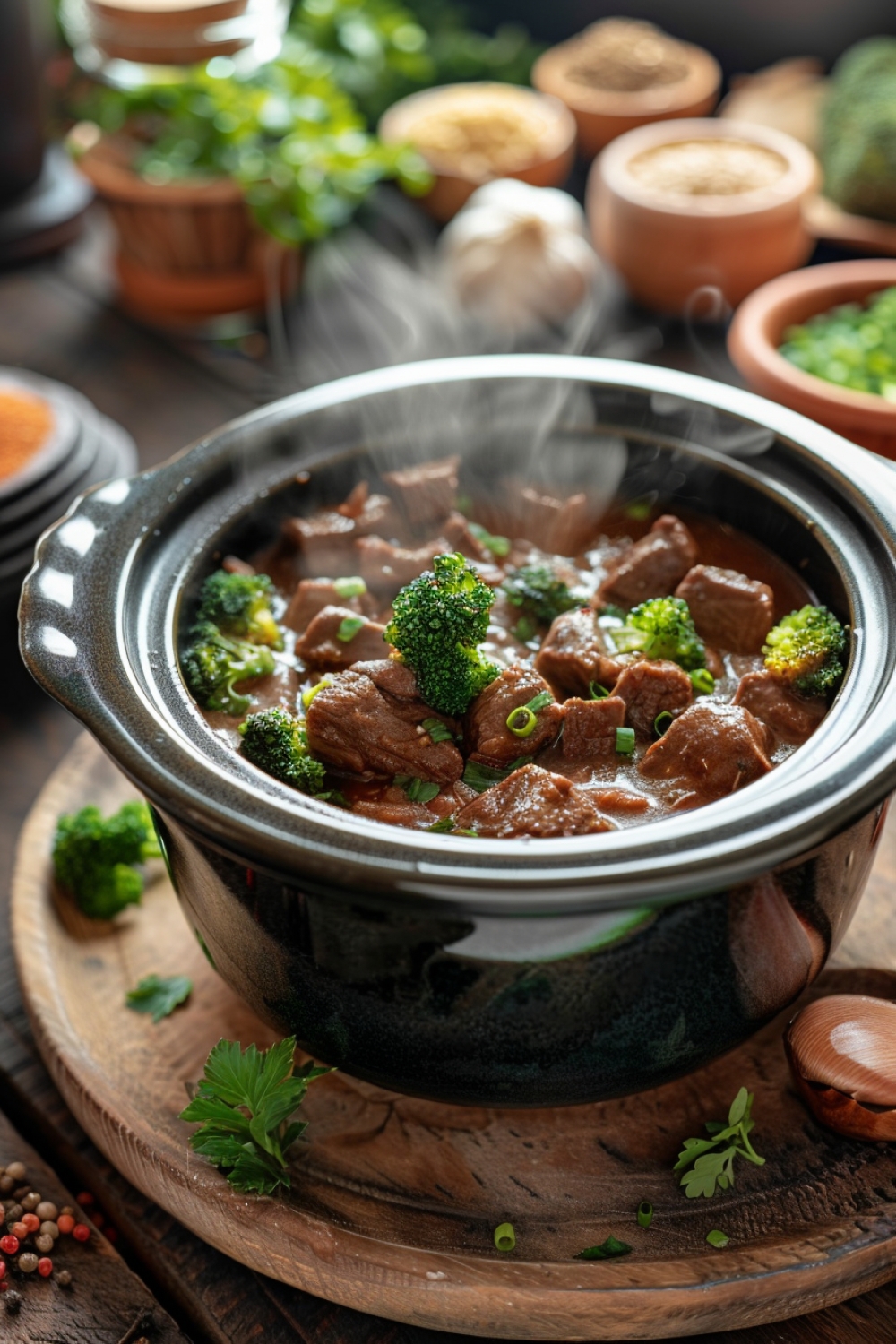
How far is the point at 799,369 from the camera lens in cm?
460

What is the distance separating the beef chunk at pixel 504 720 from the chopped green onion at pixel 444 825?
18 centimetres

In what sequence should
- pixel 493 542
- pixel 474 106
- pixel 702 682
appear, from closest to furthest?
1. pixel 702 682
2. pixel 493 542
3. pixel 474 106

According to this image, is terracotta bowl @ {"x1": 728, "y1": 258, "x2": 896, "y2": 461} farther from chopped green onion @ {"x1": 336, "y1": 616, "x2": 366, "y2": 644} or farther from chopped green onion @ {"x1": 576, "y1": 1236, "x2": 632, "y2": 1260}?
chopped green onion @ {"x1": 576, "y1": 1236, "x2": 632, "y2": 1260}

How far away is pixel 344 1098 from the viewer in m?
2.68

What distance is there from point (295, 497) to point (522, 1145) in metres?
1.63

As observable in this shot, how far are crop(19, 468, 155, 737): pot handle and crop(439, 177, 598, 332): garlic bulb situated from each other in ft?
9.91

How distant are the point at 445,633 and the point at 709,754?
58cm

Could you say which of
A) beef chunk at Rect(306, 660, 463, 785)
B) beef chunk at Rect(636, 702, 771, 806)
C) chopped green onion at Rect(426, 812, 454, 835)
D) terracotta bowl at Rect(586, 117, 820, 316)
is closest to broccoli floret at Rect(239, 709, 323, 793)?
beef chunk at Rect(306, 660, 463, 785)

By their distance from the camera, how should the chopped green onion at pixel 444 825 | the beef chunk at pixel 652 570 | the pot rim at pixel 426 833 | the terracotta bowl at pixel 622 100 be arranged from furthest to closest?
the terracotta bowl at pixel 622 100 < the beef chunk at pixel 652 570 < the chopped green onion at pixel 444 825 < the pot rim at pixel 426 833

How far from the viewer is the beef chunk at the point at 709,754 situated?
8.04 ft

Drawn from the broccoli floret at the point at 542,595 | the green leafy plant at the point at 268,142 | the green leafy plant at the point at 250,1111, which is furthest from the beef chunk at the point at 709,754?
the green leafy plant at the point at 268,142

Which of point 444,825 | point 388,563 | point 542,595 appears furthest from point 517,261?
point 444,825

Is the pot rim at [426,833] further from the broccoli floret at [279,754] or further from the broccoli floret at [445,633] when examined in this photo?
the broccoli floret at [445,633]

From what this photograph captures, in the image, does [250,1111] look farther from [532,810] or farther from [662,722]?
[662,722]
